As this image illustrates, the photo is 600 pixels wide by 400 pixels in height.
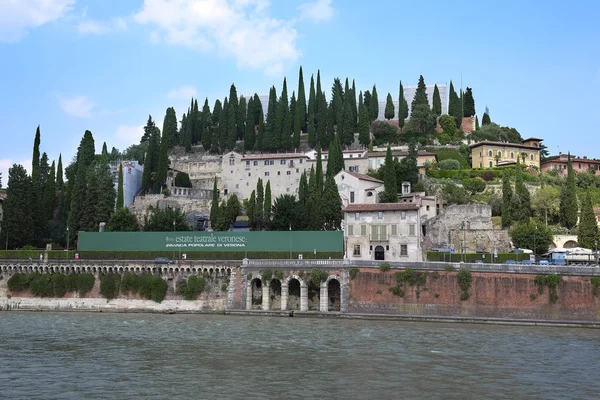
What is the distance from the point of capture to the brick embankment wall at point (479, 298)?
4825 cm

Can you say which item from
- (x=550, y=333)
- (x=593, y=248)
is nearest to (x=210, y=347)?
(x=550, y=333)

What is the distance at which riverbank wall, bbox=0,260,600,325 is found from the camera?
48812 mm

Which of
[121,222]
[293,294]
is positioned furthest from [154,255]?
[293,294]

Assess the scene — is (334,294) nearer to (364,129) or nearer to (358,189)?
(358,189)

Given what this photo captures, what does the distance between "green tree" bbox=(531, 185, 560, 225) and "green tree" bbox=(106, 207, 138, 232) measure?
165ft

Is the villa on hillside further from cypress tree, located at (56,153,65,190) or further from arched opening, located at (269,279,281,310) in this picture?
cypress tree, located at (56,153,65,190)

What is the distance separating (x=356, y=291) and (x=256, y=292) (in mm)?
10653

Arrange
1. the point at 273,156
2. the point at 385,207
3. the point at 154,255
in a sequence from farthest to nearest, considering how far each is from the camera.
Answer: the point at 273,156 → the point at 154,255 → the point at 385,207

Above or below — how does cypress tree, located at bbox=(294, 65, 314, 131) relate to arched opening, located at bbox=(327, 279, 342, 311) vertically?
above

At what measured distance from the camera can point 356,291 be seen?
54.1 metres

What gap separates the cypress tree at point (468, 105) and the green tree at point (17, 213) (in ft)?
257

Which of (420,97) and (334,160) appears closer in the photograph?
(334,160)

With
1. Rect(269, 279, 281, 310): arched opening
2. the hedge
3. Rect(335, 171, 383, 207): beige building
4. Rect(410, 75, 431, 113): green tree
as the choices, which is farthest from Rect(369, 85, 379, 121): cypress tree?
Rect(269, 279, 281, 310): arched opening

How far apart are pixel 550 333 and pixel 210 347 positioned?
25297mm
